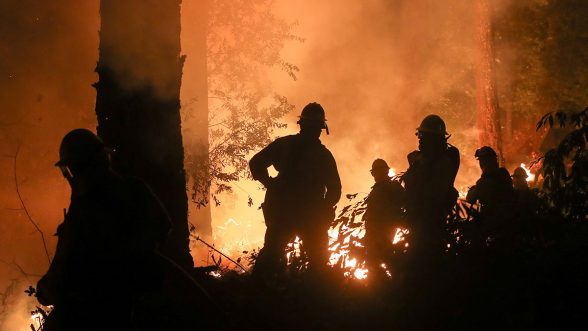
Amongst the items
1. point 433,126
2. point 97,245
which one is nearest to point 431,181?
point 433,126

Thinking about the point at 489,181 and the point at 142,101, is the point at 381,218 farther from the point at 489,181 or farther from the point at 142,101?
the point at 142,101

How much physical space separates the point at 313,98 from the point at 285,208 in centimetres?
2955

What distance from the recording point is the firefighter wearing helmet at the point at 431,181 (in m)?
6.16

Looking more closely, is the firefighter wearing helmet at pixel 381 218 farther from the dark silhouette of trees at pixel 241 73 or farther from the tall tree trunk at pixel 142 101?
the dark silhouette of trees at pixel 241 73

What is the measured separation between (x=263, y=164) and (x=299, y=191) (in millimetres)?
477

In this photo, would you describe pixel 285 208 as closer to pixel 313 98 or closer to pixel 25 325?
pixel 25 325

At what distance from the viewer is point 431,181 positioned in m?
6.52

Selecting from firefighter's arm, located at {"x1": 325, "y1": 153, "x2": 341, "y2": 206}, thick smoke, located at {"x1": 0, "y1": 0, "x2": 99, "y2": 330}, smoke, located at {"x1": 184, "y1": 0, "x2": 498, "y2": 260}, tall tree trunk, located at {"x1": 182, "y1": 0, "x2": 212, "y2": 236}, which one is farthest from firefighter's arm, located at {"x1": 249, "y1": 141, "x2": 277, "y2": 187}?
smoke, located at {"x1": 184, "y1": 0, "x2": 498, "y2": 260}

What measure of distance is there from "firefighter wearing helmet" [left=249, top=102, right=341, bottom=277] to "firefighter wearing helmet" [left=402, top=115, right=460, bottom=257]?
0.84 m

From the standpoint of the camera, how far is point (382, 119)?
3347 cm

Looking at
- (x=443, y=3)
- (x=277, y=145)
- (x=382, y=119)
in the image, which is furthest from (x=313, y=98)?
(x=277, y=145)

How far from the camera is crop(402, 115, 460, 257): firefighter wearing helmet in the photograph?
20.2ft

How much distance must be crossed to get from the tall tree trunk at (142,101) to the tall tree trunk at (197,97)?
7840 mm

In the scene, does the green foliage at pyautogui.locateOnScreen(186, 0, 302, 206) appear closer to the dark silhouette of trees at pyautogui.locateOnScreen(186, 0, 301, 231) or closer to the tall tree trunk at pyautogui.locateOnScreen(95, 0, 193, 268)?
the dark silhouette of trees at pyautogui.locateOnScreen(186, 0, 301, 231)
